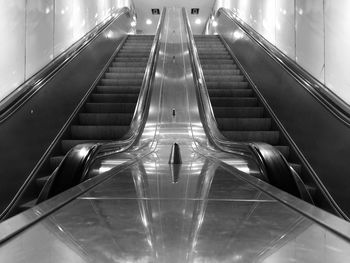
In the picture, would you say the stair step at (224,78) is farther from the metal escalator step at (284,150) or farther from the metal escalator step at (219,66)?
the metal escalator step at (284,150)

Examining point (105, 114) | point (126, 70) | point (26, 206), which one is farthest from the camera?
point (126, 70)

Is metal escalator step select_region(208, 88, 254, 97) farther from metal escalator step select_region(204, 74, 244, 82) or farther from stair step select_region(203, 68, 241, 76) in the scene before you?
stair step select_region(203, 68, 241, 76)

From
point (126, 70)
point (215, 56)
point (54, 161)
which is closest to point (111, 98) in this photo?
point (126, 70)

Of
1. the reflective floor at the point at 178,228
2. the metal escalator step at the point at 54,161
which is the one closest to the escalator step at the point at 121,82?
the metal escalator step at the point at 54,161

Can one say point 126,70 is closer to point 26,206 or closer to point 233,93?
point 233,93

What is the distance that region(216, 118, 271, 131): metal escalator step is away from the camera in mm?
6133

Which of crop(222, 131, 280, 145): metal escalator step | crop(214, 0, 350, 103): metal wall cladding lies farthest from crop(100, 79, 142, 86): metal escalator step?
crop(222, 131, 280, 145): metal escalator step

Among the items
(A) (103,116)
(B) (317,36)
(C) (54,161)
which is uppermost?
(B) (317,36)

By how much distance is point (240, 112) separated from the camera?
21.7 feet

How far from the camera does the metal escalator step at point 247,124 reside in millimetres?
6133

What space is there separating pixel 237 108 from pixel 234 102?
0.42m

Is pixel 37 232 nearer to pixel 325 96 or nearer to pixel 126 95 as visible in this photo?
pixel 325 96

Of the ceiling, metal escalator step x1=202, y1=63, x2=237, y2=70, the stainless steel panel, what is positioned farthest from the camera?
the ceiling

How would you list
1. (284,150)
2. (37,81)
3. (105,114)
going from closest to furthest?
(37,81) < (284,150) < (105,114)
